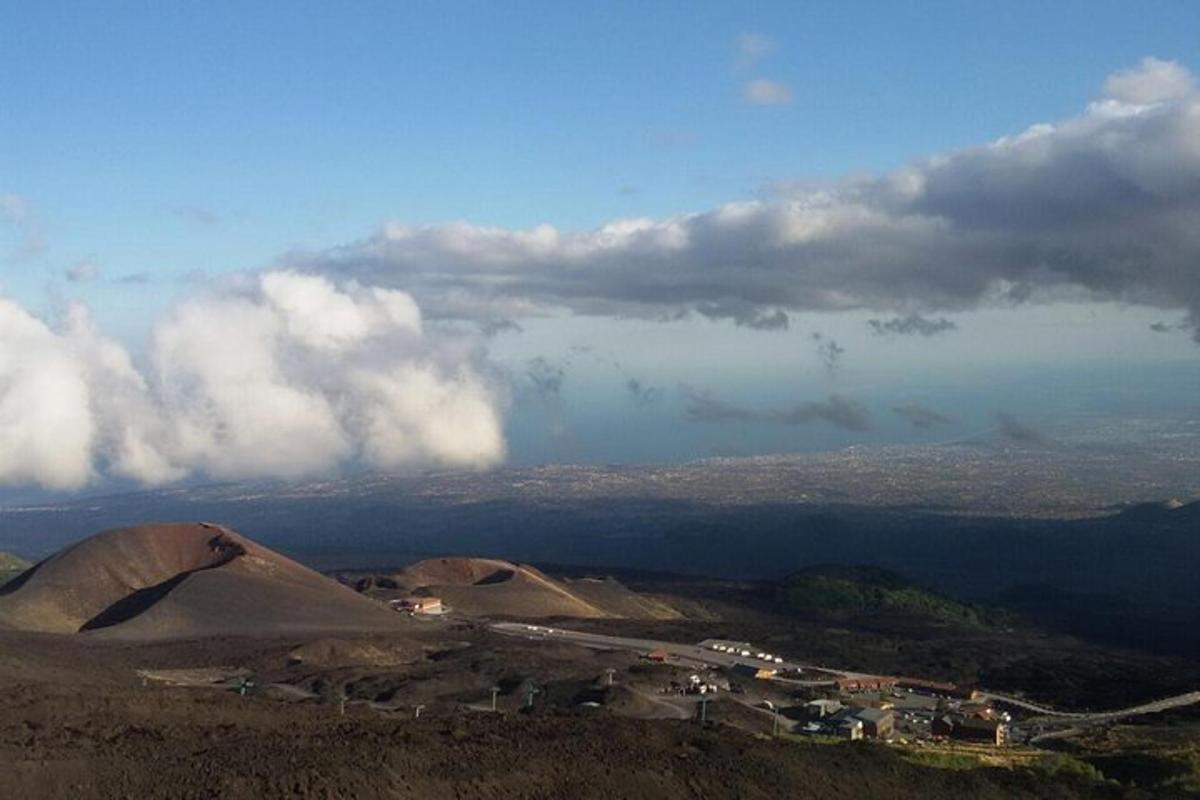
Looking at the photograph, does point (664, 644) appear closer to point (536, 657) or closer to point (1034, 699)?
point (536, 657)

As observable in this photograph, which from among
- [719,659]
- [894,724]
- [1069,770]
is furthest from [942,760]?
[719,659]

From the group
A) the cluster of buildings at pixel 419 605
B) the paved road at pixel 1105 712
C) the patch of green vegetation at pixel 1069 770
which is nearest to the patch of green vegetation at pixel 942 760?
the patch of green vegetation at pixel 1069 770

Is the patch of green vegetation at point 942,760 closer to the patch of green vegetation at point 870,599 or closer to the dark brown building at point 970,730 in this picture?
the dark brown building at point 970,730

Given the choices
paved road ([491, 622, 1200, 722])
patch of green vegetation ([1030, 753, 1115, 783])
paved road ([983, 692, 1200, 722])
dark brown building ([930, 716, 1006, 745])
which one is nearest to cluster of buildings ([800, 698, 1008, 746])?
dark brown building ([930, 716, 1006, 745])

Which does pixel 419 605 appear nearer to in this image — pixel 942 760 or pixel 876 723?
pixel 876 723

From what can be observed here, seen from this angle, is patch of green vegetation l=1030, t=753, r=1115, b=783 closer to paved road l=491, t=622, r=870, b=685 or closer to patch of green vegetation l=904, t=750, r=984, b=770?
patch of green vegetation l=904, t=750, r=984, b=770
